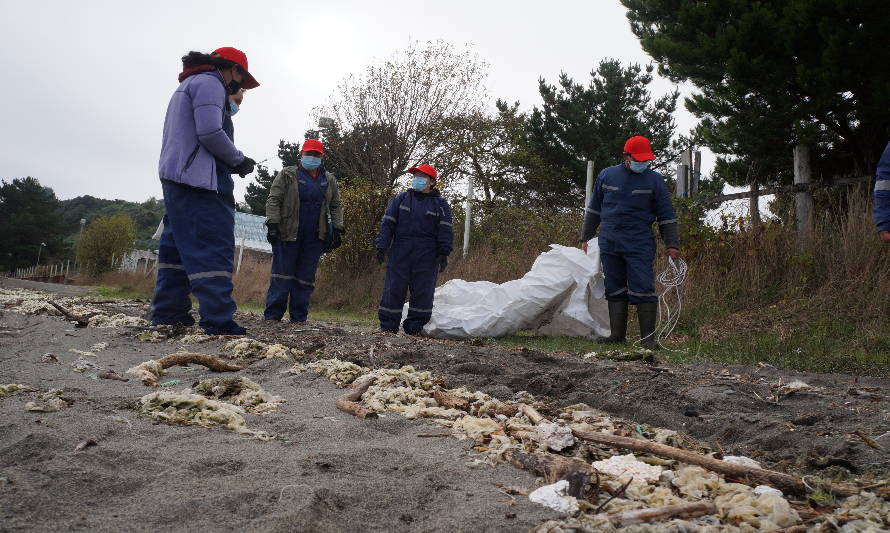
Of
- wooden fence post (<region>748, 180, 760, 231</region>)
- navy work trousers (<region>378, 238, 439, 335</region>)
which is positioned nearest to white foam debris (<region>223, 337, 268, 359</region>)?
navy work trousers (<region>378, 238, 439, 335</region>)

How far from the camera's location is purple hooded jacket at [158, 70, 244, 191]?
500cm

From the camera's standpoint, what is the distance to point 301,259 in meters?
7.18

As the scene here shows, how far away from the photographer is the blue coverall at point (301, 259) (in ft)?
23.1

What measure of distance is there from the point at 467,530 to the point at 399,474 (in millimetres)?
433

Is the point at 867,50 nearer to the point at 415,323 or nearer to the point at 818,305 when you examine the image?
the point at 818,305

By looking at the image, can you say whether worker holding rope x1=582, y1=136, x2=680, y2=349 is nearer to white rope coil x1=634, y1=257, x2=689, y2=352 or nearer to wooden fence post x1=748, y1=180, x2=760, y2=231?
white rope coil x1=634, y1=257, x2=689, y2=352

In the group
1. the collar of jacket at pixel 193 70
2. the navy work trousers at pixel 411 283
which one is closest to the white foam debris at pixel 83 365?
the collar of jacket at pixel 193 70

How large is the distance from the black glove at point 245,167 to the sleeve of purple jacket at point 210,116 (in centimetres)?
16

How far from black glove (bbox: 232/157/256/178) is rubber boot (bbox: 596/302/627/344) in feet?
11.4

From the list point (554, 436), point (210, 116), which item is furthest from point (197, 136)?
point (554, 436)

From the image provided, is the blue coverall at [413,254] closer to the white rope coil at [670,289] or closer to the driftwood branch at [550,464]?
the white rope coil at [670,289]

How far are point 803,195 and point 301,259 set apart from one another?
18.8 ft

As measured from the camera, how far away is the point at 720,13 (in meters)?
8.80

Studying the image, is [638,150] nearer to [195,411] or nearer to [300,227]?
[300,227]
